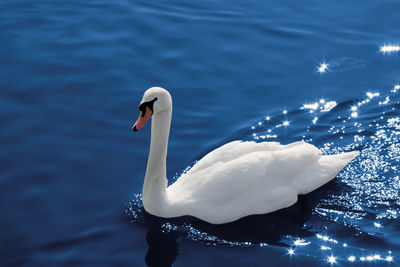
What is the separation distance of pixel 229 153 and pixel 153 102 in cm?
143

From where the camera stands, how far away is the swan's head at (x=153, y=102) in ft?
28.5

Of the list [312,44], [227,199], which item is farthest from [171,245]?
[312,44]

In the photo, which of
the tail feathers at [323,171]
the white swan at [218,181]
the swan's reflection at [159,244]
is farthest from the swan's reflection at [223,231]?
the tail feathers at [323,171]

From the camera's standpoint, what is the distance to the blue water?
898 cm

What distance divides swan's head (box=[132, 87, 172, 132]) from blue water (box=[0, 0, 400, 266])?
5.02ft

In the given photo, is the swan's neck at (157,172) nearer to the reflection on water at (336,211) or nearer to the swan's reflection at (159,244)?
the swan's reflection at (159,244)

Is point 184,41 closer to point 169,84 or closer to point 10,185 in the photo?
point 169,84

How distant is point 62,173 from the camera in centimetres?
1051

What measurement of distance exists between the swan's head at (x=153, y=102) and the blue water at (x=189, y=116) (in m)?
1.53

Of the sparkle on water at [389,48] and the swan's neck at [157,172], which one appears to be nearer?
the swan's neck at [157,172]

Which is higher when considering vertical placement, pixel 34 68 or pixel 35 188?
pixel 34 68

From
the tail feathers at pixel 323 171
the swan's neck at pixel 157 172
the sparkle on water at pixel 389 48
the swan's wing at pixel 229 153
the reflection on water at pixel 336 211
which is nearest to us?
the reflection on water at pixel 336 211

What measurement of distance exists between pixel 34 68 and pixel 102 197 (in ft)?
15.1

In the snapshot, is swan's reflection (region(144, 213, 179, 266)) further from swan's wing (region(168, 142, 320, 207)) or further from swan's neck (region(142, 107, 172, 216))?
swan's wing (region(168, 142, 320, 207))
